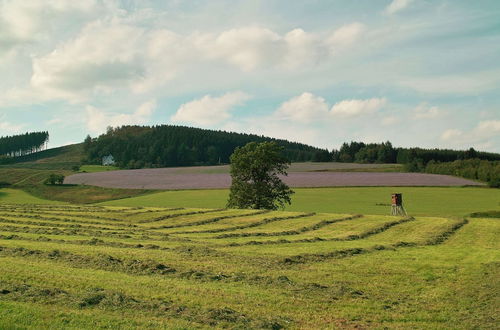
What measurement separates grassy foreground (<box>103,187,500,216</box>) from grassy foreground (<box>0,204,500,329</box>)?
105ft

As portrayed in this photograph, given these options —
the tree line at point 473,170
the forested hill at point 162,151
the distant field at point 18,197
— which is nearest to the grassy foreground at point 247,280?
the distant field at point 18,197

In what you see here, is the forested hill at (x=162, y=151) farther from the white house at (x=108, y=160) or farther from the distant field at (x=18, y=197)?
the distant field at (x=18, y=197)

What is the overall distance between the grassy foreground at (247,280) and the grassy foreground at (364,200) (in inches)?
1263

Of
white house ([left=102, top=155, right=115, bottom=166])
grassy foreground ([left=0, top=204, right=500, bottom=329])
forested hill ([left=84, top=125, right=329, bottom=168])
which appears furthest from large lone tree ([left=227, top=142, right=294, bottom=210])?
white house ([left=102, top=155, right=115, bottom=166])

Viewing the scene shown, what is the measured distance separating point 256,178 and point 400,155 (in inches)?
4419

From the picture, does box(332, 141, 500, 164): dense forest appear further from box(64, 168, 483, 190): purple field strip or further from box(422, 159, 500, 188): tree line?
box(64, 168, 483, 190): purple field strip

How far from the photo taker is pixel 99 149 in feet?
623

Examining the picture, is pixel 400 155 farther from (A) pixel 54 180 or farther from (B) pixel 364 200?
(A) pixel 54 180

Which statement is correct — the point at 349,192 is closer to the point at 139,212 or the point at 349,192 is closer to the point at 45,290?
the point at 139,212

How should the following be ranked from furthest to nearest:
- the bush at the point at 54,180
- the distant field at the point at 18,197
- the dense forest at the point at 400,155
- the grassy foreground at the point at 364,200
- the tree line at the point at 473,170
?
the dense forest at the point at 400,155 < the bush at the point at 54,180 < the tree line at the point at 473,170 < the distant field at the point at 18,197 < the grassy foreground at the point at 364,200

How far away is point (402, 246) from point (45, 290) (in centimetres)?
2119

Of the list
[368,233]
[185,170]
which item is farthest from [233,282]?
[185,170]

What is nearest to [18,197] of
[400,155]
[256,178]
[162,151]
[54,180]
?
[54,180]

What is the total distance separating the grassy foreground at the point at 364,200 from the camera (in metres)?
66.4
